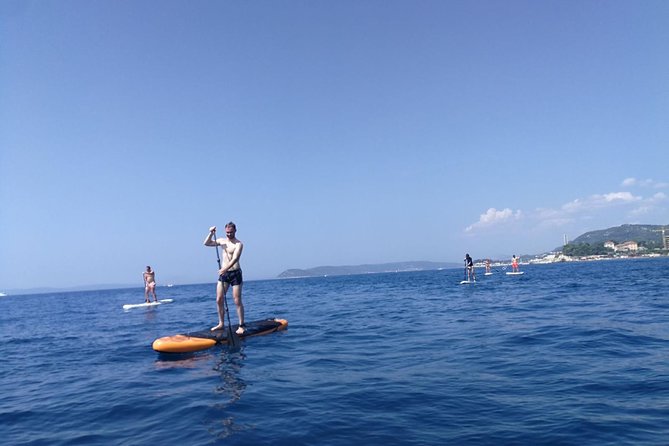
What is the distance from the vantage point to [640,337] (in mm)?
10008

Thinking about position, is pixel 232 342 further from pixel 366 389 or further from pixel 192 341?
pixel 366 389

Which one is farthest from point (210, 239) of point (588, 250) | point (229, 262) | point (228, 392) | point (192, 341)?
point (588, 250)

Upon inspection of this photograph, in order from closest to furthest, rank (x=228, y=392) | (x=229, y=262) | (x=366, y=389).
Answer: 1. (x=366, y=389)
2. (x=228, y=392)
3. (x=229, y=262)

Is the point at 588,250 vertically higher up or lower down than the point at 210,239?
lower down

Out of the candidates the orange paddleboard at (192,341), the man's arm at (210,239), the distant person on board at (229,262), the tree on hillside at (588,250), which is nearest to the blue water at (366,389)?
the orange paddleboard at (192,341)

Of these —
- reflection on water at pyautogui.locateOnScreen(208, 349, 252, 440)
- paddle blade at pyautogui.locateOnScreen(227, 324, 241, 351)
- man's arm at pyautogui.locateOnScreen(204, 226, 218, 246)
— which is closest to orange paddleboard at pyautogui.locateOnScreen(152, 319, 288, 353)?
paddle blade at pyautogui.locateOnScreen(227, 324, 241, 351)

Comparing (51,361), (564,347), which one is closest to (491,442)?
(564,347)

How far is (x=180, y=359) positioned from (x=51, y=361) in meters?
3.99

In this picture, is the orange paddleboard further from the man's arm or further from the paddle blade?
the man's arm

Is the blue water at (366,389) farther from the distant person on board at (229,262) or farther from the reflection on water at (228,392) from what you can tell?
the distant person on board at (229,262)

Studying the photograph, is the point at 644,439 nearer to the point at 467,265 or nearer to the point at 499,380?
the point at 499,380

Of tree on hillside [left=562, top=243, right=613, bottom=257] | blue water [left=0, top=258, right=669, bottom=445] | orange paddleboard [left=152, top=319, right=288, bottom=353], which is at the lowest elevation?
tree on hillside [left=562, top=243, right=613, bottom=257]

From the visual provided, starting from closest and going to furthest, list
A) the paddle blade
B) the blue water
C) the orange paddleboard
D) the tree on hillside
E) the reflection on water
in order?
the blue water
the reflection on water
the orange paddleboard
the paddle blade
the tree on hillside

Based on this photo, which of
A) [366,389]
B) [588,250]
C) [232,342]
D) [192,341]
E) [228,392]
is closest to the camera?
[366,389]
